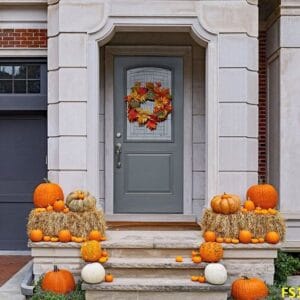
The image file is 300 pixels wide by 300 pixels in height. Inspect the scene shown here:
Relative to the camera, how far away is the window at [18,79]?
7.71 metres

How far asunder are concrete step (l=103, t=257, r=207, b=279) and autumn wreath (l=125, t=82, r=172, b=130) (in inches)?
92.7

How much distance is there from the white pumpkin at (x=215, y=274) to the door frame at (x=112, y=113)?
2022 millimetres

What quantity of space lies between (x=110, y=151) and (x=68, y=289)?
2.41 m

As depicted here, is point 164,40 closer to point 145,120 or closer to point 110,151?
point 145,120

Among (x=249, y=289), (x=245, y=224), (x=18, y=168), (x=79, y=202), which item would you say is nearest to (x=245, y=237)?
(x=245, y=224)

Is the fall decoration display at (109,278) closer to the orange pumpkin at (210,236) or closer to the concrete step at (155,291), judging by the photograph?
the concrete step at (155,291)

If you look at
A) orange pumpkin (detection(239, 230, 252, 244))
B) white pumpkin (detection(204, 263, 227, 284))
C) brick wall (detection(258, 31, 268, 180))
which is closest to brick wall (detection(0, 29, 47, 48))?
brick wall (detection(258, 31, 268, 180))

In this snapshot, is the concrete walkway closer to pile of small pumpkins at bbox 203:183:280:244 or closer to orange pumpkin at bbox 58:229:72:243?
orange pumpkin at bbox 58:229:72:243

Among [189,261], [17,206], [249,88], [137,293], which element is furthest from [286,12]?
[17,206]

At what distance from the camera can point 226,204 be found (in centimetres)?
576

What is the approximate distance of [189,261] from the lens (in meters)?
5.61

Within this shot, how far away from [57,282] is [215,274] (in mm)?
1652

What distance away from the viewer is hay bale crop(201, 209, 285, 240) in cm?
575

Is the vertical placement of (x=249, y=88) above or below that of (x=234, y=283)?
above
